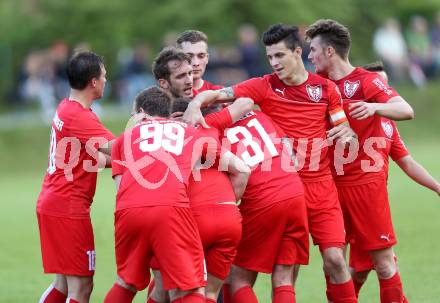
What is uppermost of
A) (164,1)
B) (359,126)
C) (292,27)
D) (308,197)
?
(164,1)

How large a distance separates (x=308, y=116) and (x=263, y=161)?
1.76ft

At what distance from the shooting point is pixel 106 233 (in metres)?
14.1

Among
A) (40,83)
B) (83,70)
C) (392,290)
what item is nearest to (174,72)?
(83,70)

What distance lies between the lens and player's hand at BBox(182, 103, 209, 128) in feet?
24.7

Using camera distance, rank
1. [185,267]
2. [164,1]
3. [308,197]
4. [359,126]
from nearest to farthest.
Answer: [185,267]
[308,197]
[359,126]
[164,1]

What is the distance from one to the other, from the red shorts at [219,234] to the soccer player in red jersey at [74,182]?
→ 102 cm

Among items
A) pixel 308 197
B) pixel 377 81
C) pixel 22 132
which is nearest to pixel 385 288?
pixel 308 197

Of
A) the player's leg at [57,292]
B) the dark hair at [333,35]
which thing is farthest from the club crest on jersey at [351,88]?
the player's leg at [57,292]

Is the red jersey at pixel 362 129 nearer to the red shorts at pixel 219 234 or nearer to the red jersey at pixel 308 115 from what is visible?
the red jersey at pixel 308 115

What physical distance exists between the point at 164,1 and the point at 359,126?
24.0 m

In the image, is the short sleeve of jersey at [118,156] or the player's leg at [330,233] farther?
the player's leg at [330,233]

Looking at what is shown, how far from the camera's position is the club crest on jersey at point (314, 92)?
7.97 m

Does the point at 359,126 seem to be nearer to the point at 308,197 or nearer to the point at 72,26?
the point at 308,197

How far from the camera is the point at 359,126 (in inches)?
333
